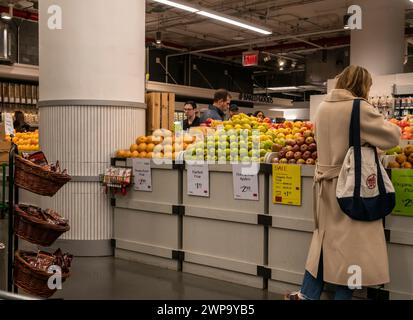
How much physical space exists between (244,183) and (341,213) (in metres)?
1.25

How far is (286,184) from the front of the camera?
414 centimetres

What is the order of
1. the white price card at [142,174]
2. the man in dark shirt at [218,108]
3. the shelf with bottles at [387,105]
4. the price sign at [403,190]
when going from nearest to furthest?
the price sign at [403,190], the white price card at [142,174], the man in dark shirt at [218,108], the shelf with bottles at [387,105]

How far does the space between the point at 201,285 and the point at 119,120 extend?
2083mm

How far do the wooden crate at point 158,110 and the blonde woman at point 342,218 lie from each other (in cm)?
310

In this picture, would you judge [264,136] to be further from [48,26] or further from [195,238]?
[48,26]

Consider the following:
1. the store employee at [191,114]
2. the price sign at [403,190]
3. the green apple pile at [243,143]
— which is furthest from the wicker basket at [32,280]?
the store employee at [191,114]

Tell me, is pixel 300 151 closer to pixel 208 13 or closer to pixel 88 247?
pixel 88 247

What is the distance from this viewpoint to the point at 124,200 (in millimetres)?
5422

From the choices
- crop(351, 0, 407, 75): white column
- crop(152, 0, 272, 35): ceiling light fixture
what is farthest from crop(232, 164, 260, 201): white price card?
crop(351, 0, 407, 75): white column

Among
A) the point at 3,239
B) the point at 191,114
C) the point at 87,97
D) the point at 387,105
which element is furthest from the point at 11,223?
the point at 387,105

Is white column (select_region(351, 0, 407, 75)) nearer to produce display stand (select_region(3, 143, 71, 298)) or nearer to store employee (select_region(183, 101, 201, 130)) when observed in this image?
store employee (select_region(183, 101, 201, 130))

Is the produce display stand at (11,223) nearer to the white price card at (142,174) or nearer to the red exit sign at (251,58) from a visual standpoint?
the white price card at (142,174)

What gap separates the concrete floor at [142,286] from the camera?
13.4 feet

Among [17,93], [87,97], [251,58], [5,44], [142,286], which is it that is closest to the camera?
[142,286]
